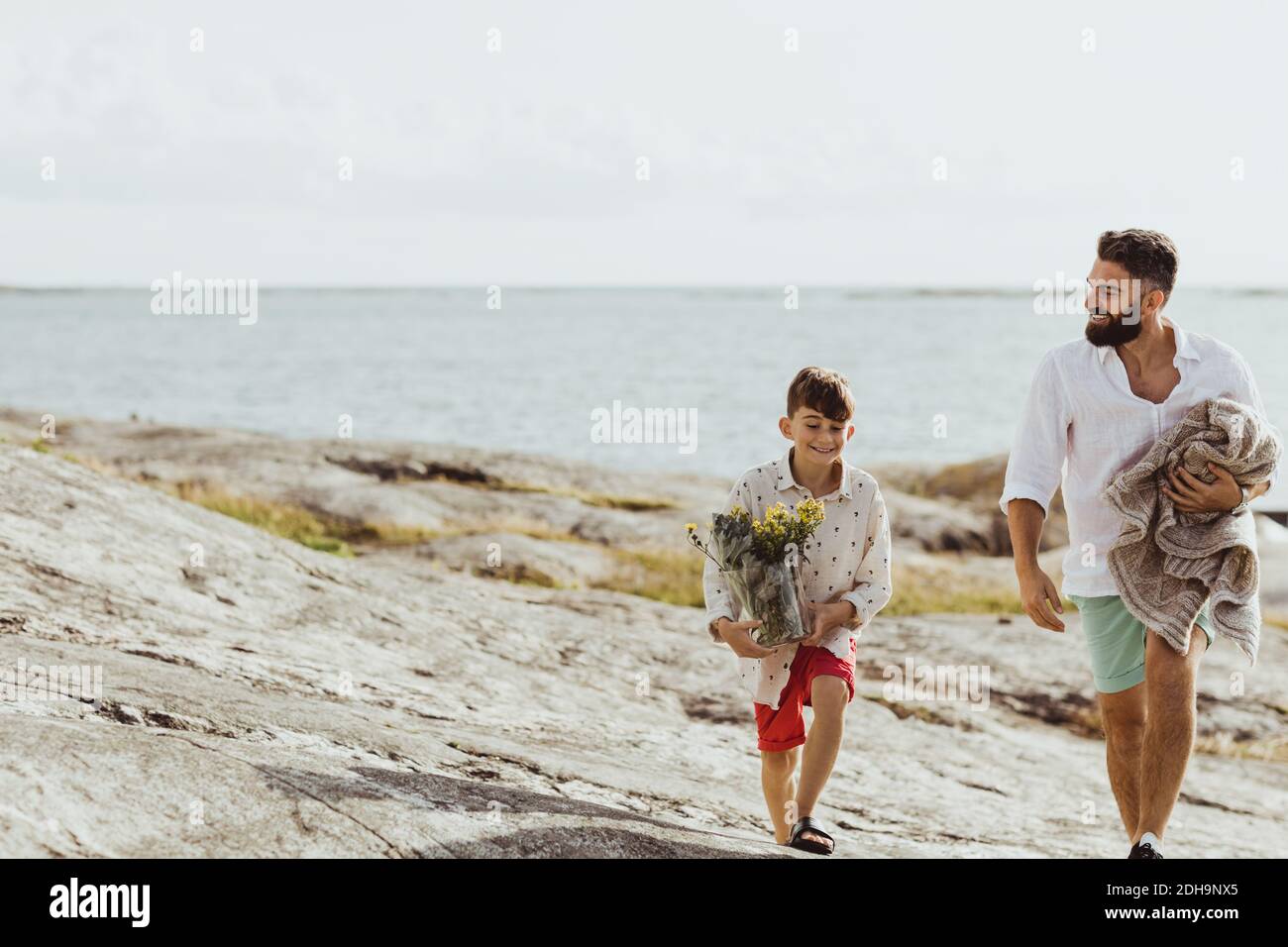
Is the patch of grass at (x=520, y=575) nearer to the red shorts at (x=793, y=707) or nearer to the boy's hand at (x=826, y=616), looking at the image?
the red shorts at (x=793, y=707)

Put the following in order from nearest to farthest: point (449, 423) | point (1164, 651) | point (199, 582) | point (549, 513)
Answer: point (1164, 651) < point (199, 582) < point (549, 513) < point (449, 423)

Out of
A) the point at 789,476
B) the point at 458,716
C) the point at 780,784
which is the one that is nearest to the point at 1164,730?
the point at 780,784

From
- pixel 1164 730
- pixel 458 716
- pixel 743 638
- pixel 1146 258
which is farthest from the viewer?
pixel 458 716

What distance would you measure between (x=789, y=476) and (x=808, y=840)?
171 centimetres

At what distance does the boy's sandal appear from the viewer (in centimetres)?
598

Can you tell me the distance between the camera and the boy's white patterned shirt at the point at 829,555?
643cm

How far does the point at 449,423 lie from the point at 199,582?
56698 mm

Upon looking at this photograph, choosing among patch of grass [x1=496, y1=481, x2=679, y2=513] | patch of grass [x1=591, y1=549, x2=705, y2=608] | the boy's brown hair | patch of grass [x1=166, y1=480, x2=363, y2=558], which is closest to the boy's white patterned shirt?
the boy's brown hair

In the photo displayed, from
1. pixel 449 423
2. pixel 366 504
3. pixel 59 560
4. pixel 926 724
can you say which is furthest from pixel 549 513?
pixel 449 423

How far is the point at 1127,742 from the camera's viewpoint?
6344 millimetres

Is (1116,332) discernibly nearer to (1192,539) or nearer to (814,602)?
(1192,539)

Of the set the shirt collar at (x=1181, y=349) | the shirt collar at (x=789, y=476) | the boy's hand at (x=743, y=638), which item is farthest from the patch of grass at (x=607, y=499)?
the shirt collar at (x=1181, y=349)
